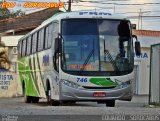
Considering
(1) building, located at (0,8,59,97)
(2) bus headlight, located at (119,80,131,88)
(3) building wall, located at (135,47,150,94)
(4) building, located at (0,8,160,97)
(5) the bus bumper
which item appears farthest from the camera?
(3) building wall, located at (135,47,150,94)

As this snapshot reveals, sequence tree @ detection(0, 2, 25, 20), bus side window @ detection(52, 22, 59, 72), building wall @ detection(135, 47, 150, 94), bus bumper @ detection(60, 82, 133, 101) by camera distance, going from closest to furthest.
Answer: bus bumper @ detection(60, 82, 133, 101)
bus side window @ detection(52, 22, 59, 72)
building wall @ detection(135, 47, 150, 94)
tree @ detection(0, 2, 25, 20)

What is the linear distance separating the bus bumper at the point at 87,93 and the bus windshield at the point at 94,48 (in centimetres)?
57

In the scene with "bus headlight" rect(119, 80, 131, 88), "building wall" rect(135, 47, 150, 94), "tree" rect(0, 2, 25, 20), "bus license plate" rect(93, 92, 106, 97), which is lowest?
"building wall" rect(135, 47, 150, 94)

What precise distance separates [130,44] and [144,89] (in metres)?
23.9

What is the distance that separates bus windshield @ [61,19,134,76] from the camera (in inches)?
724

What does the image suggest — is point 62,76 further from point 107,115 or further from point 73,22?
point 107,115

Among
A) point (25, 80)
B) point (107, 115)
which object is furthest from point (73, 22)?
point (25, 80)

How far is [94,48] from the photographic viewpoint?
60.6ft

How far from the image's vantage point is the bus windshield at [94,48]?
1839cm

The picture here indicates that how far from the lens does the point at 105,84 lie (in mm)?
18531

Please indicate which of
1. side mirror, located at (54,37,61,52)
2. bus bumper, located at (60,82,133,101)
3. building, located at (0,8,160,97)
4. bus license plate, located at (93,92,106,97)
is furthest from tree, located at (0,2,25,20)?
bus license plate, located at (93,92,106,97)

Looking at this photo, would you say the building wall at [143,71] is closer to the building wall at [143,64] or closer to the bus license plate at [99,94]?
the building wall at [143,64]

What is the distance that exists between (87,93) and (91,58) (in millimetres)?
1247

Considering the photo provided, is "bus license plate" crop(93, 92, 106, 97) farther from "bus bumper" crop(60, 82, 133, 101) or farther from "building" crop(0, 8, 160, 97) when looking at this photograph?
"building" crop(0, 8, 160, 97)
